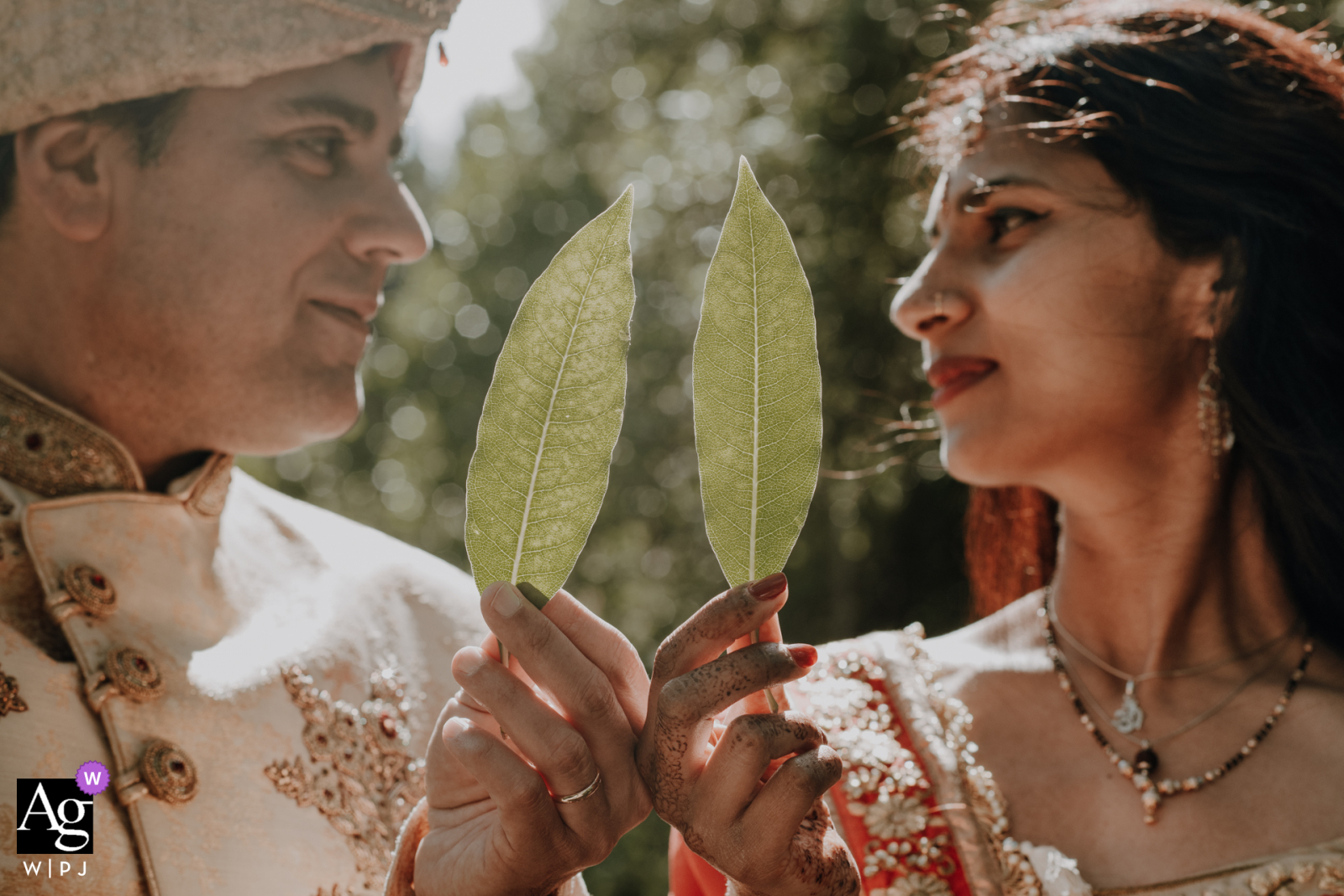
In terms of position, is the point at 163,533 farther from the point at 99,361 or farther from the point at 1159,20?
the point at 1159,20

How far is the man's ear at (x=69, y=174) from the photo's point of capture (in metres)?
1.32

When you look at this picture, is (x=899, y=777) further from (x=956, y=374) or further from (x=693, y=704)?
(x=693, y=704)

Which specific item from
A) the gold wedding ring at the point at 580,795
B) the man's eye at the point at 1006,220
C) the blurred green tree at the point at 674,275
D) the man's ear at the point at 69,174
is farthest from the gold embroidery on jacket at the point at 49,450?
the blurred green tree at the point at 674,275

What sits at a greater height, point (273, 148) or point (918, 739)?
point (273, 148)

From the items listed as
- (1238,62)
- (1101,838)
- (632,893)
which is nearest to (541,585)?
(1101,838)

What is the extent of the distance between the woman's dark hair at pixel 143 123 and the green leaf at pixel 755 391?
895 millimetres

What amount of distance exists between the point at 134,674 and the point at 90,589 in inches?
4.6

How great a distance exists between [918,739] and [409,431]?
755cm

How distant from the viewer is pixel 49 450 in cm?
126

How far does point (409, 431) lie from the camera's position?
28.2 ft

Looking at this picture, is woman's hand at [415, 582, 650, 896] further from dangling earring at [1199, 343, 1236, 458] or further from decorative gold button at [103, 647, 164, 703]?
dangling earring at [1199, 343, 1236, 458]

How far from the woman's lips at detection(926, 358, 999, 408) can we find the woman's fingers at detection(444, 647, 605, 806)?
904mm

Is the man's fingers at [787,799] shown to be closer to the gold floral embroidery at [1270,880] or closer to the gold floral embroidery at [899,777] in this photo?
the gold floral embroidery at [899,777]

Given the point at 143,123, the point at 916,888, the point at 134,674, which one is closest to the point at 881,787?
the point at 916,888
